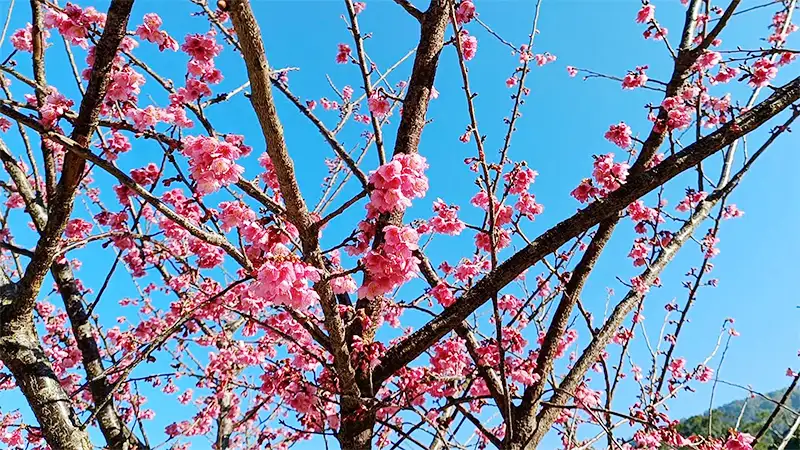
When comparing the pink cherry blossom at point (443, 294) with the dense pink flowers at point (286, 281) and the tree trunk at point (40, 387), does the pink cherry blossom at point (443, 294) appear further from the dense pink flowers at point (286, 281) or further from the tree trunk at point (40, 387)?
the tree trunk at point (40, 387)

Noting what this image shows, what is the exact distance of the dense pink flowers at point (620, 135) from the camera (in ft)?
11.3

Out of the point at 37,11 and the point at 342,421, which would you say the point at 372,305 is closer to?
the point at 342,421

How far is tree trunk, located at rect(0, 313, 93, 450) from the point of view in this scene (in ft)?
9.12

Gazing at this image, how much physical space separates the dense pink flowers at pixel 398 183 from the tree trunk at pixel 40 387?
2.38 m

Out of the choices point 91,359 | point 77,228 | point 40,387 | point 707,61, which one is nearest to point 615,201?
point 707,61

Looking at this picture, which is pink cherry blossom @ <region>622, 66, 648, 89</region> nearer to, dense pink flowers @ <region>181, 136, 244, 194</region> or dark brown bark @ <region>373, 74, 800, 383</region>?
dark brown bark @ <region>373, 74, 800, 383</region>

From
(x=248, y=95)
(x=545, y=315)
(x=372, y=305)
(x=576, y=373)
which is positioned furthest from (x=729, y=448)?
(x=248, y=95)

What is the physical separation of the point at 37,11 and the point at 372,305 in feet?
9.55

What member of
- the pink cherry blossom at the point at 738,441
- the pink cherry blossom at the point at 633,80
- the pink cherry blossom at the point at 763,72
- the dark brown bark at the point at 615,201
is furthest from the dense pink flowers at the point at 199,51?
the pink cherry blossom at the point at 738,441

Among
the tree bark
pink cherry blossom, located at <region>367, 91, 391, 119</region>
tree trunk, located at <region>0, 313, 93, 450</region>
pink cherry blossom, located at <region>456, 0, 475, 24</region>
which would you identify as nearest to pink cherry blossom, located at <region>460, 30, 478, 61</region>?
pink cherry blossom, located at <region>456, 0, 475, 24</region>

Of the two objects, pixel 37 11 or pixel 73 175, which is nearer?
pixel 73 175

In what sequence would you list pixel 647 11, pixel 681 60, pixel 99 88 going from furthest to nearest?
1. pixel 647 11
2. pixel 681 60
3. pixel 99 88

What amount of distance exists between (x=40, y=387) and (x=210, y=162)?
2.00 m

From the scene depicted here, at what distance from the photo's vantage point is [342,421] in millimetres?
→ 2574
